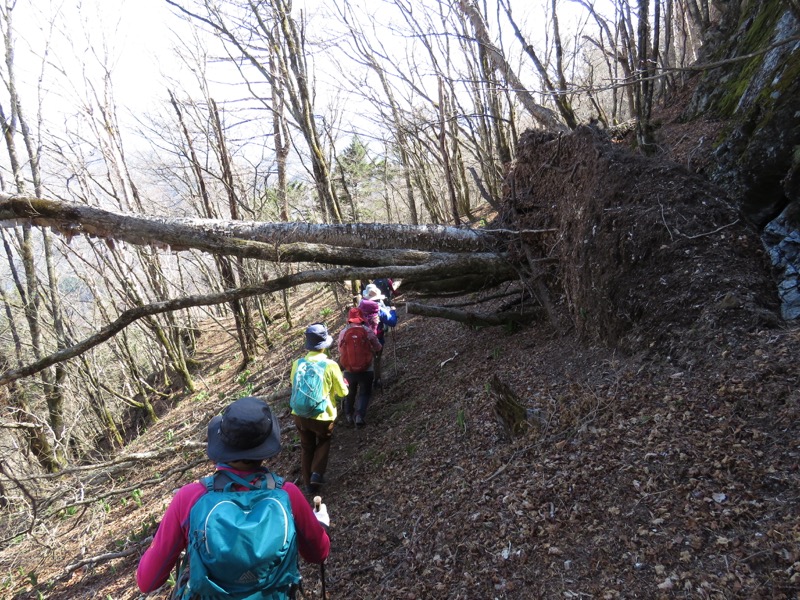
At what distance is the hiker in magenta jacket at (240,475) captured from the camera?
2.14 meters

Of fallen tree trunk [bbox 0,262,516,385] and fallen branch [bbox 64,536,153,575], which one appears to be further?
fallen branch [bbox 64,536,153,575]

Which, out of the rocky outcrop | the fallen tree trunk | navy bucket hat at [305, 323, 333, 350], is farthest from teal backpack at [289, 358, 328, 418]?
the rocky outcrop

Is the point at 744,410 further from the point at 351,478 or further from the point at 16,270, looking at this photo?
the point at 16,270

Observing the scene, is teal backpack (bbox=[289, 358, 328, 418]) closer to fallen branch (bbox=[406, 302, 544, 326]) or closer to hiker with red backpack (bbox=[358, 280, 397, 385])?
hiker with red backpack (bbox=[358, 280, 397, 385])

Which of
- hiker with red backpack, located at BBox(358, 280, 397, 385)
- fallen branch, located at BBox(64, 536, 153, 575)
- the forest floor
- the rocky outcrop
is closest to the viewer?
the forest floor

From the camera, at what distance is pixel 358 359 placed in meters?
6.34

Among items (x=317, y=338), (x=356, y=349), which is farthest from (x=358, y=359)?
(x=317, y=338)

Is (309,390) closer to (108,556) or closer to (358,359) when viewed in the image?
(358,359)

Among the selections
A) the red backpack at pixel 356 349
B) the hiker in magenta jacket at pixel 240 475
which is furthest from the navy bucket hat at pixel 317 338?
the hiker in magenta jacket at pixel 240 475

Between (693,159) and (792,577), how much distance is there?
5543mm

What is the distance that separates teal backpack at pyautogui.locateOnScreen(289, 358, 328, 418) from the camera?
5.05 metres

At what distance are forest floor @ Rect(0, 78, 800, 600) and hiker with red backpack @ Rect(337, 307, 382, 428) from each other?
1.20ft

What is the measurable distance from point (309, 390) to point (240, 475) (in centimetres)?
282

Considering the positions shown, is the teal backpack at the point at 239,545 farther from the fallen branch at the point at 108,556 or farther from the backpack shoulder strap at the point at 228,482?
the fallen branch at the point at 108,556
